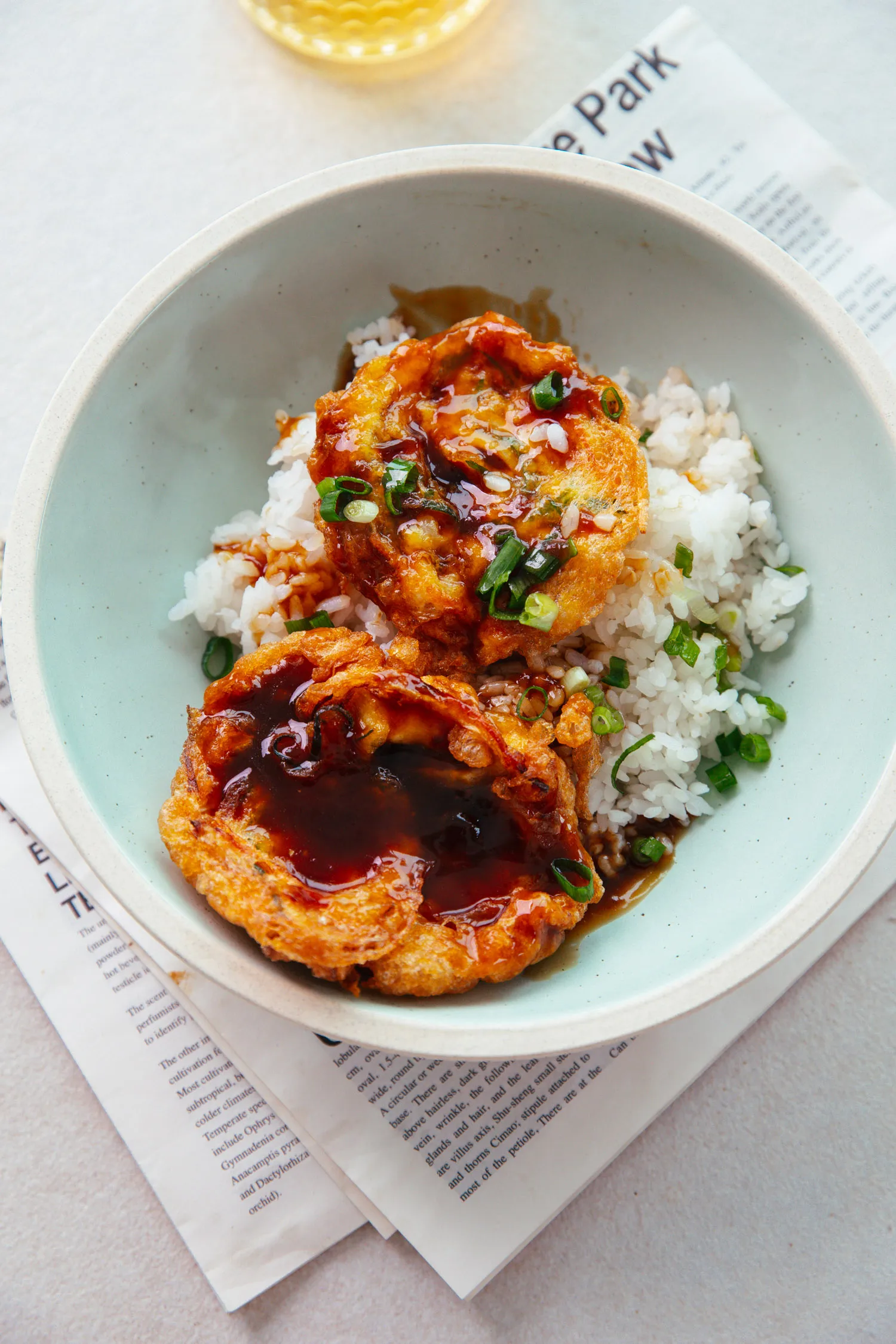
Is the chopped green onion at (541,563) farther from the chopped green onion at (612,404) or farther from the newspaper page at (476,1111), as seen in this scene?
the newspaper page at (476,1111)

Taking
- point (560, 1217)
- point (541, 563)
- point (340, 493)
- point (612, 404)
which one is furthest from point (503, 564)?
point (560, 1217)

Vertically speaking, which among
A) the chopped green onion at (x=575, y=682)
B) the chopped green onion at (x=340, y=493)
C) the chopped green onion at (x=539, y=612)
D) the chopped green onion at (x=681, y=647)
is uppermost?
the chopped green onion at (x=340, y=493)

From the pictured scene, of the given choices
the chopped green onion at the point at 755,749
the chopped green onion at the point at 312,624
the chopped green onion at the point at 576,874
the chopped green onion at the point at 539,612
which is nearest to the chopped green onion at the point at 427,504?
the chopped green onion at the point at 539,612

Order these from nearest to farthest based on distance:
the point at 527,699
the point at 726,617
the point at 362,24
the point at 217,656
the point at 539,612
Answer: the point at 539,612 → the point at 527,699 → the point at 726,617 → the point at 217,656 → the point at 362,24

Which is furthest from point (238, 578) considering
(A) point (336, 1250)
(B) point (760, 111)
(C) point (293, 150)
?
(B) point (760, 111)

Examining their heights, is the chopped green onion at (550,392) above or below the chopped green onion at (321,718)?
above

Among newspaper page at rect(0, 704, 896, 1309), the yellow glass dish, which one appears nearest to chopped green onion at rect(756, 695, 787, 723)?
newspaper page at rect(0, 704, 896, 1309)

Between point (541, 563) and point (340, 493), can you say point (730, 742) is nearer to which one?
point (541, 563)

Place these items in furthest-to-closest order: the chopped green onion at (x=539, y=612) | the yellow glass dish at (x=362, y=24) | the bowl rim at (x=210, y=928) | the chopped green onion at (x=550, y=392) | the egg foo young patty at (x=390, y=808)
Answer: the yellow glass dish at (x=362, y=24), the chopped green onion at (x=550, y=392), the chopped green onion at (x=539, y=612), the egg foo young patty at (x=390, y=808), the bowl rim at (x=210, y=928)
